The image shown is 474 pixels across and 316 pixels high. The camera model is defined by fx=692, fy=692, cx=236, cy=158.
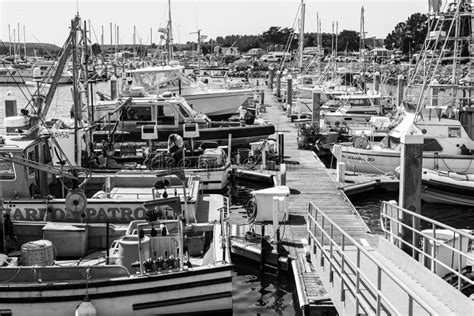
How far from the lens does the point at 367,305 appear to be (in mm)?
8680

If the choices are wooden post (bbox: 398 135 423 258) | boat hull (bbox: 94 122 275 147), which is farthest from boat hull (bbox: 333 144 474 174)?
wooden post (bbox: 398 135 423 258)

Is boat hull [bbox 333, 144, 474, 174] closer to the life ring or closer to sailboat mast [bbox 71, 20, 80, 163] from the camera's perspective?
the life ring


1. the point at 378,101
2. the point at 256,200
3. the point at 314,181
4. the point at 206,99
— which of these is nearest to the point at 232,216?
the point at 256,200

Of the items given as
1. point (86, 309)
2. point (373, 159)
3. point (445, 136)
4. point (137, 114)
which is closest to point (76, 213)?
point (86, 309)

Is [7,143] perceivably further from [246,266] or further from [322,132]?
[322,132]

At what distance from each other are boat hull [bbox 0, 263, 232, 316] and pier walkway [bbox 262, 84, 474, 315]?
191 centimetres

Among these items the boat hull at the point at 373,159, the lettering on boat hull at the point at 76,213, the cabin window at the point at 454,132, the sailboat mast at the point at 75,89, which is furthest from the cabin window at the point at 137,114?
the lettering on boat hull at the point at 76,213

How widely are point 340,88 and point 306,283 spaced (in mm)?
40260

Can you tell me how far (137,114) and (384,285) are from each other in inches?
838

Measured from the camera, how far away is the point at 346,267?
37.7 ft

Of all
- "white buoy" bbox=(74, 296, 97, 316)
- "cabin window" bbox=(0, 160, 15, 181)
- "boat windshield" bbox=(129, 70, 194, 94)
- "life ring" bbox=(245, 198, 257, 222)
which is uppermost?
"boat windshield" bbox=(129, 70, 194, 94)

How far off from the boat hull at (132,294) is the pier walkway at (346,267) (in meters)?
1.91

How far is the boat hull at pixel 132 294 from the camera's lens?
472 inches

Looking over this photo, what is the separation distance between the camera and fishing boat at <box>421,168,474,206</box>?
23.0 m
